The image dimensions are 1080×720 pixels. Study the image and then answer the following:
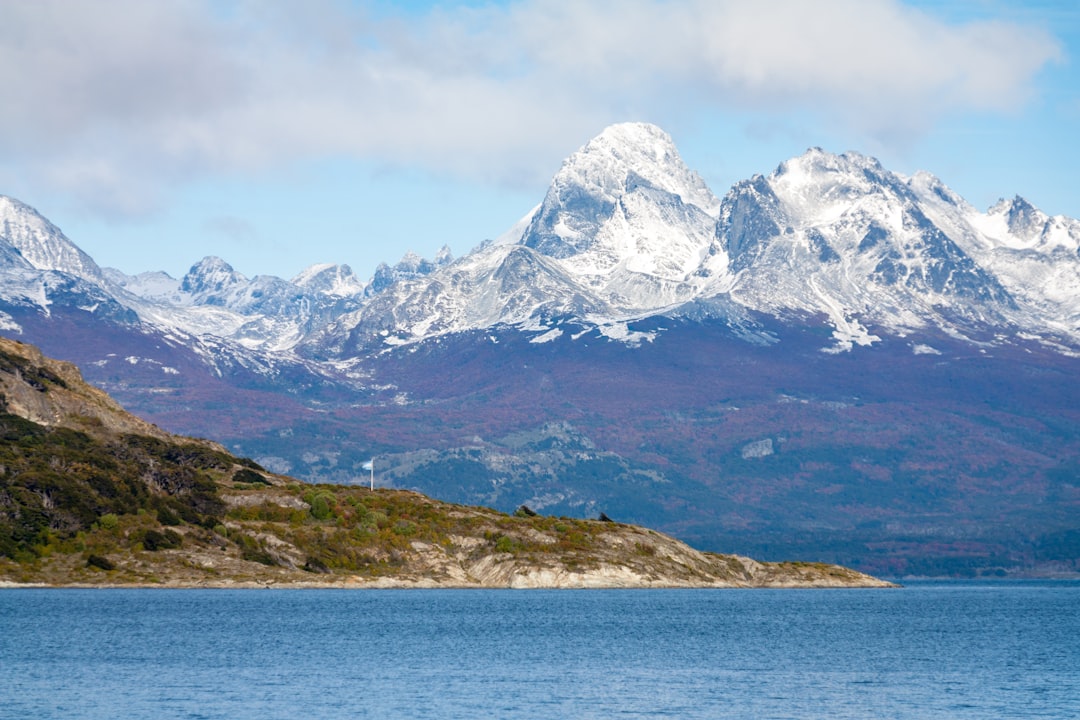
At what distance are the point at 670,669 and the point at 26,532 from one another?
10359 centimetres

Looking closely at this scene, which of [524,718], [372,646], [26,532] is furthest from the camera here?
[26,532]

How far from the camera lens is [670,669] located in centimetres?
12750

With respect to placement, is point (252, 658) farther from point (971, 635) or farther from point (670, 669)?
point (971, 635)

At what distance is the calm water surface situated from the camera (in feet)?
342

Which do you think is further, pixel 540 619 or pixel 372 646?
pixel 540 619

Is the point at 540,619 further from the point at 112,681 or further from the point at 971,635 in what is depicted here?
the point at 112,681

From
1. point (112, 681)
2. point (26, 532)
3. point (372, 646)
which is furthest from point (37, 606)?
point (112, 681)

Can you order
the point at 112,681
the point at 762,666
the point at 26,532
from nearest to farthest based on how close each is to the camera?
the point at 112,681, the point at 762,666, the point at 26,532

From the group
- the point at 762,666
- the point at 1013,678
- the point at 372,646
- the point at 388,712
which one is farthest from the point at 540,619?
the point at 388,712

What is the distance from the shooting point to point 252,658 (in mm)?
129000

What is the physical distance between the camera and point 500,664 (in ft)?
427

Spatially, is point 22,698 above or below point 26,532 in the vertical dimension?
below

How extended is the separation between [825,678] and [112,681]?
52575 mm

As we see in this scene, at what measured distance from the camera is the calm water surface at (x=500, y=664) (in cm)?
10431
